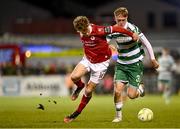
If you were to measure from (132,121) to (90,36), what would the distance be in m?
2.36

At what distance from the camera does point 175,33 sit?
64.1 meters

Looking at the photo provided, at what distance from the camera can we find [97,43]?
15852 mm

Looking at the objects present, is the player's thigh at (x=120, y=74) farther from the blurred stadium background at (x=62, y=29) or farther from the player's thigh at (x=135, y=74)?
the blurred stadium background at (x=62, y=29)

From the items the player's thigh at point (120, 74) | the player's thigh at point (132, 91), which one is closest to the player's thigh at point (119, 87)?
the player's thigh at point (120, 74)

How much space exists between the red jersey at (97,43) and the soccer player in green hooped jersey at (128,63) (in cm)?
32

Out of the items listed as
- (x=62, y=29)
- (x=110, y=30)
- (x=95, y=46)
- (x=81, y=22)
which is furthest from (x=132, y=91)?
(x=62, y=29)

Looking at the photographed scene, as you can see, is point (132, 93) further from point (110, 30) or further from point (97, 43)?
point (110, 30)

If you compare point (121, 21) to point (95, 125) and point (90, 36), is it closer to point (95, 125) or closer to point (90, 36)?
point (90, 36)

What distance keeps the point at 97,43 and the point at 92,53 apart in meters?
0.26

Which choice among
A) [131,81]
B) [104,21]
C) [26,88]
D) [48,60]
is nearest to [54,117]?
[131,81]

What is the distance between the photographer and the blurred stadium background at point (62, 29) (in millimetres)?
43594

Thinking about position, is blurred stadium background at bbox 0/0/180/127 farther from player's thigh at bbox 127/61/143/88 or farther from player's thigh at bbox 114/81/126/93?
player's thigh at bbox 114/81/126/93

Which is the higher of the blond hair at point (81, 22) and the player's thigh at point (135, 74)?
the blond hair at point (81, 22)

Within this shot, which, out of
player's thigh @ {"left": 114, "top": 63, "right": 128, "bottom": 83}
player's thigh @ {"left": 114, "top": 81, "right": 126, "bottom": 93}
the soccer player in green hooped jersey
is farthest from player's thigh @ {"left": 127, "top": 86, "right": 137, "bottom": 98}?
player's thigh @ {"left": 114, "top": 81, "right": 126, "bottom": 93}
